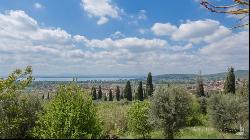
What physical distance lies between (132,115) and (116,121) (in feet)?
31.4

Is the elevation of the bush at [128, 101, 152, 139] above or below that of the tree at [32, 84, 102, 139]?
below

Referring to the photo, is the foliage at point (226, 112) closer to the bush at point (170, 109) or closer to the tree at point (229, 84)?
the bush at point (170, 109)

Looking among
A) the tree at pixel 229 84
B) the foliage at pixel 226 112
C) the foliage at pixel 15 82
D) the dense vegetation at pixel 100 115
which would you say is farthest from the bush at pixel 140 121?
the tree at pixel 229 84

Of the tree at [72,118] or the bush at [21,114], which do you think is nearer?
the tree at [72,118]

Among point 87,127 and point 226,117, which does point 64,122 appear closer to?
point 87,127

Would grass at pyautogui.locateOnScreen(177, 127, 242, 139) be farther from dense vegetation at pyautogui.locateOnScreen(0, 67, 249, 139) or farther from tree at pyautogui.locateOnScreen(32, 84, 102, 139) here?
tree at pyautogui.locateOnScreen(32, 84, 102, 139)

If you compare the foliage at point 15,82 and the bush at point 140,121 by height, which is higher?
the foliage at point 15,82

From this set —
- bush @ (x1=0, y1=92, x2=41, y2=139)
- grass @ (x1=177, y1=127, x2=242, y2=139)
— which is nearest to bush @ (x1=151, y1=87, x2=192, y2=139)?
grass @ (x1=177, y1=127, x2=242, y2=139)

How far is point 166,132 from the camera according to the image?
41.5m

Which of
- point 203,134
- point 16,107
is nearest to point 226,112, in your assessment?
point 16,107

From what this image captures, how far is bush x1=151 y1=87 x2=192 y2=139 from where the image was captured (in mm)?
41281

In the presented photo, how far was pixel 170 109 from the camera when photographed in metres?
41.8

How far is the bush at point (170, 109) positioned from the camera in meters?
41.3

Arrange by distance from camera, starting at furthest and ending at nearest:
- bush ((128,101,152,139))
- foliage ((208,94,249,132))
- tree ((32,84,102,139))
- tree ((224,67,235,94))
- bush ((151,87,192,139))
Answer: tree ((224,67,235,94)) < foliage ((208,94,249,132)) < bush ((128,101,152,139)) < bush ((151,87,192,139)) < tree ((32,84,102,139))
